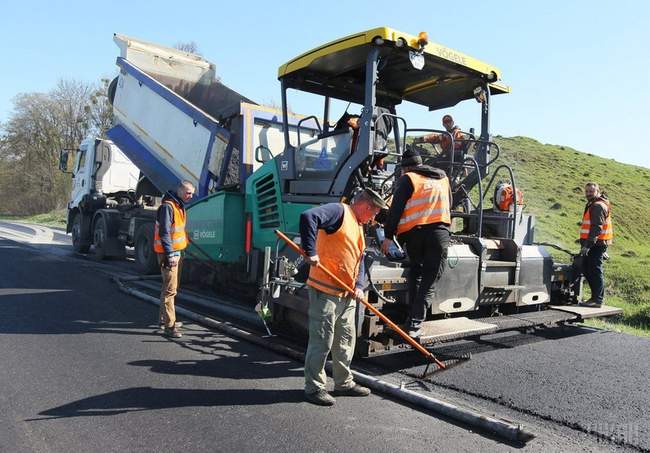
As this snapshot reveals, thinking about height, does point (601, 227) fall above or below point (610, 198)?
below

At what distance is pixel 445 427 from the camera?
3271mm

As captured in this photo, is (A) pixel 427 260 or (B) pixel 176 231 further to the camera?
(B) pixel 176 231

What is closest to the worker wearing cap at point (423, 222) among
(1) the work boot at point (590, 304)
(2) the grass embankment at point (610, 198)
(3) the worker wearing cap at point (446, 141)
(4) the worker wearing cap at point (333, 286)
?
(4) the worker wearing cap at point (333, 286)

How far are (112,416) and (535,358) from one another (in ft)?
12.3

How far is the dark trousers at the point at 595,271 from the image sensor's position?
6.46 m

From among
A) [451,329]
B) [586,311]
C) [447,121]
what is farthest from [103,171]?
[586,311]

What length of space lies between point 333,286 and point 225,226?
337cm

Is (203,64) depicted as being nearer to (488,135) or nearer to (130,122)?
(130,122)

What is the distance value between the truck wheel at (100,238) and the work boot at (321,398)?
8.72 metres

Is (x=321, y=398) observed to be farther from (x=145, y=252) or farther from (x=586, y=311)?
(x=145, y=252)

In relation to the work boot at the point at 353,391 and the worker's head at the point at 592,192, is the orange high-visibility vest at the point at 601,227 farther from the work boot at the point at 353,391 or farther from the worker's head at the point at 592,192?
the work boot at the point at 353,391

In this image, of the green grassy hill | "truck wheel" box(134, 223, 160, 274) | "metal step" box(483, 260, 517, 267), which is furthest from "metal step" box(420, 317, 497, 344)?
"truck wheel" box(134, 223, 160, 274)

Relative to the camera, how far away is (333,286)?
363cm

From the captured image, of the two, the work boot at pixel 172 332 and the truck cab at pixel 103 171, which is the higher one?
the truck cab at pixel 103 171
